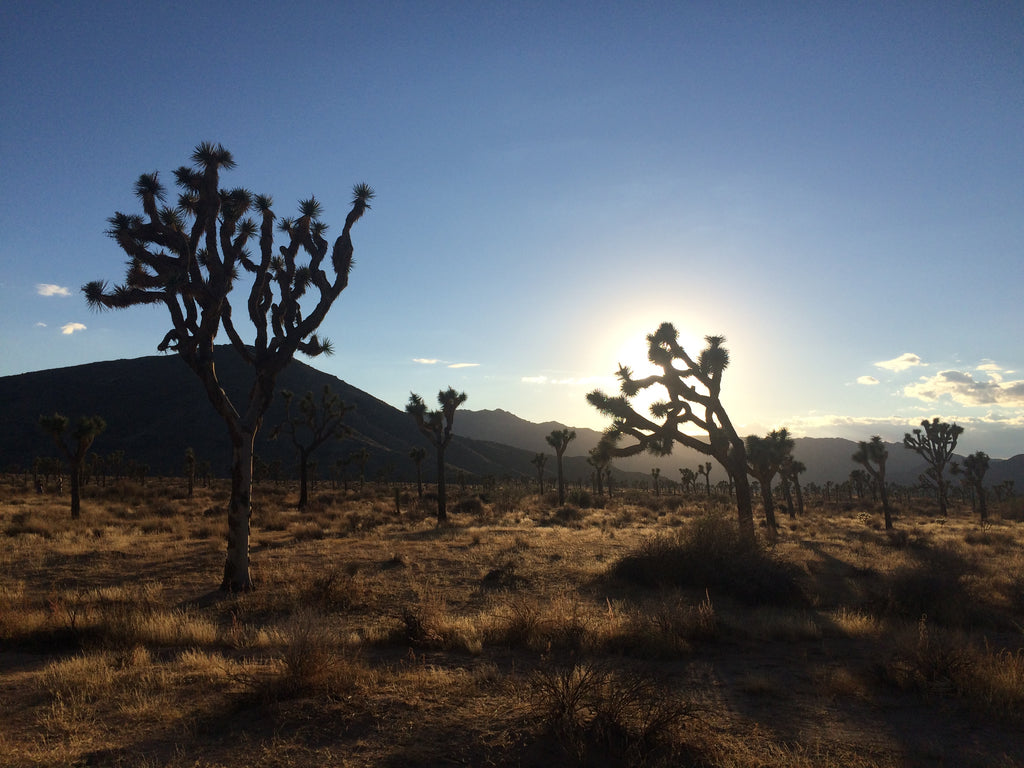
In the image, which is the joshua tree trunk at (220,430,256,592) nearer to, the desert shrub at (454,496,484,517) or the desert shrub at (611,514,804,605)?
the desert shrub at (611,514,804,605)

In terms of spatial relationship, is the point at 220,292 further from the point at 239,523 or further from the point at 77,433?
the point at 77,433

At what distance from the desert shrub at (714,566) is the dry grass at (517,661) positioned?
0.18 feet

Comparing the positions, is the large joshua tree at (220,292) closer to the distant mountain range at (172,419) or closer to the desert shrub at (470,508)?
the desert shrub at (470,508)

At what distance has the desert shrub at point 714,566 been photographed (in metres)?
11.6

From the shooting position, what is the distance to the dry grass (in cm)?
482

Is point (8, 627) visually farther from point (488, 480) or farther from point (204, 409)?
point (204, 409)

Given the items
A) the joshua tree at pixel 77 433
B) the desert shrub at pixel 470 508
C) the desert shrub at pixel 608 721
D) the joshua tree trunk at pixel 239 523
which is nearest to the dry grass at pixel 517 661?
the desert shrub at pixel 608 721

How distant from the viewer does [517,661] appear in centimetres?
735

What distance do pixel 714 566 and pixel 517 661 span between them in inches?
273

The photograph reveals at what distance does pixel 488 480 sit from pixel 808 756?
6474 cm

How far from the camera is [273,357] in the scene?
13.5 metres

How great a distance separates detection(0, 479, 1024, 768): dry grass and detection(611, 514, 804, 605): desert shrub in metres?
0.06

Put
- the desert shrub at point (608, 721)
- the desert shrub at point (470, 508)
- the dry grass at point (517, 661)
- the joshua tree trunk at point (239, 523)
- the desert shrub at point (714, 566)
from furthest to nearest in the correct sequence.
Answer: the desert shrub at point (470, 508) → the joshua tree trunk at point (239, 523) → the desert shrub at point (714, 566) → the dry grass at point (517, 661) → the desert shrub at point (608, 721)

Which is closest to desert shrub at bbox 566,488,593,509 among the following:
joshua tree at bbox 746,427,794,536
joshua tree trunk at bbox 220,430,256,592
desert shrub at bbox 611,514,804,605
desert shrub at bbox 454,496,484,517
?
desert shrub at bbox 454,496,484,517
